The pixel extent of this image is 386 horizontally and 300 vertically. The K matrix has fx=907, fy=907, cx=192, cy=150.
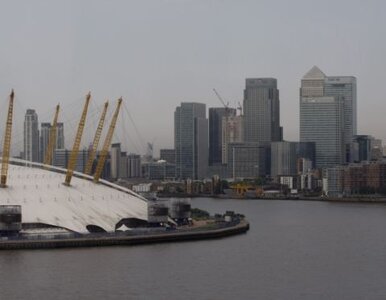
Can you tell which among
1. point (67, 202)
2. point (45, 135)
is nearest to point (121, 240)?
point (67, 202)

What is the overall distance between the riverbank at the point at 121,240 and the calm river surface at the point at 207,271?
3.02 feet

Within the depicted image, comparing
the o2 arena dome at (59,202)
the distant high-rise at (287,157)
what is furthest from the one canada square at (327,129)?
the o2 arena dome at (59,202)

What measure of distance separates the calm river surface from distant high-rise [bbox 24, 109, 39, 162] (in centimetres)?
8588

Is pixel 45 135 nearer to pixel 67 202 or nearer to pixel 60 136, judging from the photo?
pixel 60 136

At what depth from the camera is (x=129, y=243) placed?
42.9 meters

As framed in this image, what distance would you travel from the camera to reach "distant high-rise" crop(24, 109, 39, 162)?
129500 millimetres

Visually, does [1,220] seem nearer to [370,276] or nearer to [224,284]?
[224,284]

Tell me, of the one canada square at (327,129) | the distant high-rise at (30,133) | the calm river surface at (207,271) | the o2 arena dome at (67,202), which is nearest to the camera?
the calm river surface at (207,271)

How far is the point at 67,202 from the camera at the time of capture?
45125 millimetres

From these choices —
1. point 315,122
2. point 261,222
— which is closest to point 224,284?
point 261,222

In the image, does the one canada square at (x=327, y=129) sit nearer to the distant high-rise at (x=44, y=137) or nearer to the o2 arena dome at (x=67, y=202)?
the distant high-rise at (x=44, y=137)

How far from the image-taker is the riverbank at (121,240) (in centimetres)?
4066

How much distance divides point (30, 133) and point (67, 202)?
89.9m

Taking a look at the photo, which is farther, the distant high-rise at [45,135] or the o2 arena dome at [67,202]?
the distant high-rise at [45,135]
